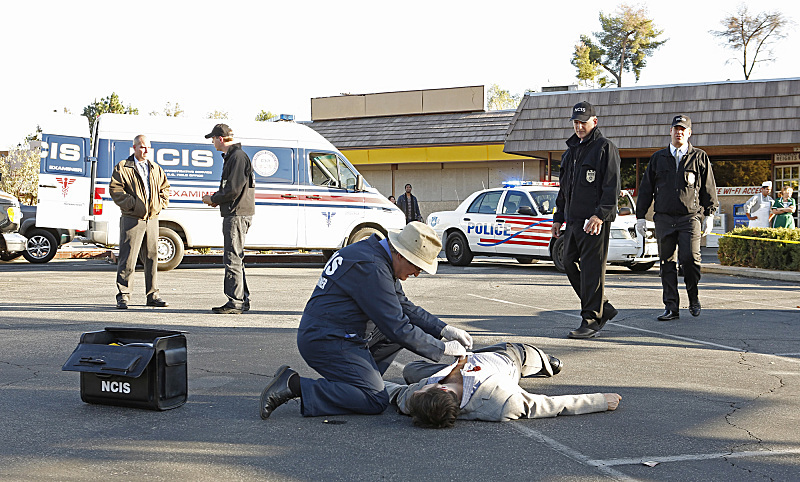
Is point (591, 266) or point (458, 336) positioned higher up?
point (591, 266)

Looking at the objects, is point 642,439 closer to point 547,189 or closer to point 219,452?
point 219,452

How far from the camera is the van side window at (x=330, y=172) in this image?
16.0 m

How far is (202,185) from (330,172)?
7.93 ft

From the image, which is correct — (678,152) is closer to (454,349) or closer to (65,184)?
(454,349)

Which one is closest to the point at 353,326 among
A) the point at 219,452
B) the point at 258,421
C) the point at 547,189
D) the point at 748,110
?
the point at 258,421

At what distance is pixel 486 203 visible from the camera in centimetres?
1705

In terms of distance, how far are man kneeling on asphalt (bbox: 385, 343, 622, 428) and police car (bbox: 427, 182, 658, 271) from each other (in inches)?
404

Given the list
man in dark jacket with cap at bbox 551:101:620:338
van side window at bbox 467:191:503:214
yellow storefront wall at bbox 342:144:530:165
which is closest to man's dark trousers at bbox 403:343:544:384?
man in dark jacket with cap at bbox 551:101:620:338

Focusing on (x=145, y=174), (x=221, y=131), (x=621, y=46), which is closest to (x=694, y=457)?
(x=221, y=131)

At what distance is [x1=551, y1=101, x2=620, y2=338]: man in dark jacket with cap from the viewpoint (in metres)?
7.57

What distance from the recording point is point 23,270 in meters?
15.0

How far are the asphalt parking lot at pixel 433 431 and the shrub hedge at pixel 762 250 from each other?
17.1 ft

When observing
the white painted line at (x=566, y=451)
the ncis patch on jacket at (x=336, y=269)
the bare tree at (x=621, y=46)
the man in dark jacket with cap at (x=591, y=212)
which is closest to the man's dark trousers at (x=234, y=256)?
the man in dark jacket with cap at (x=591, y=212)

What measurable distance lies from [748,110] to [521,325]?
14.8 metres
